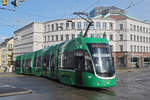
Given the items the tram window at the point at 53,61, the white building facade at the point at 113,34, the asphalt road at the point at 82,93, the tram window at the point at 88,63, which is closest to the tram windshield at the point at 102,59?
the tram window at the point at 88,63

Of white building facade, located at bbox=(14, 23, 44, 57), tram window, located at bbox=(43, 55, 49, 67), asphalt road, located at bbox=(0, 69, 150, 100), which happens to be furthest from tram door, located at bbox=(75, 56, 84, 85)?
white building facade, located at bbox=(14, 23, 44, 57)

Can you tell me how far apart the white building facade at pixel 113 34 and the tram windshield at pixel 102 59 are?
1806 inches

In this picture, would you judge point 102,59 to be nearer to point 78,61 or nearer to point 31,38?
point 78,61

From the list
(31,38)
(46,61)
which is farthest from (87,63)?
(31,38)

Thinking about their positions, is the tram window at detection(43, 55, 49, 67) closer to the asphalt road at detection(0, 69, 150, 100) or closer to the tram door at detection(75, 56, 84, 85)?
the asphalt road at detection(0, 69, 150, 100)

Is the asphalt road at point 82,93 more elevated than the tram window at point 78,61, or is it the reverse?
the tram window at point 78,61

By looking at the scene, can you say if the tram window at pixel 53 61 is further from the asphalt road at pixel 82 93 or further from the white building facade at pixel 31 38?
the white building facade at pixel 31 38

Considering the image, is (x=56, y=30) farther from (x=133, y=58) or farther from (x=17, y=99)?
(x=17, y=99)

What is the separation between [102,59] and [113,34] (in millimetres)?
49873

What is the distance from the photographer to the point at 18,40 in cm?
8212

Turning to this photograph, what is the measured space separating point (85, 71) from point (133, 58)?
5087 cm

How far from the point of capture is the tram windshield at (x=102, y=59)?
499 inches

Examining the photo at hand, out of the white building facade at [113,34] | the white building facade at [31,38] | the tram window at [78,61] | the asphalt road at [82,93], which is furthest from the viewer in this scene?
the white building facade at [31,38]

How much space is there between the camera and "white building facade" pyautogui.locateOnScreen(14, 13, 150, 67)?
5994 centimetres
